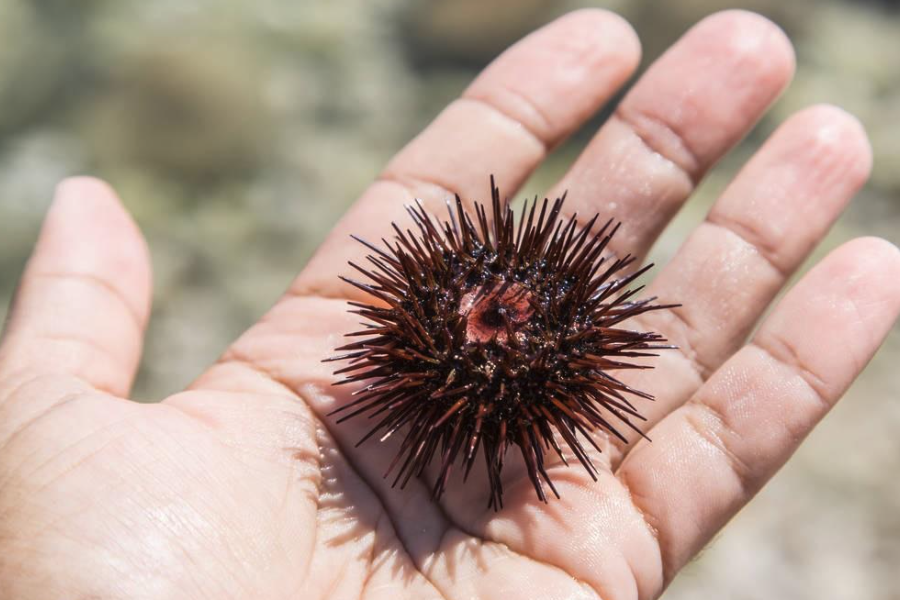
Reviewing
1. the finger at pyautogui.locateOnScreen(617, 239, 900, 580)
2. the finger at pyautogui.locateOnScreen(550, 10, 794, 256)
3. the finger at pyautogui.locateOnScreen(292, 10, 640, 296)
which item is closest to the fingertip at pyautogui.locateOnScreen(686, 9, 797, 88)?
the finger at pyautogui.locateOnScreen(550, 10, 794, 256)

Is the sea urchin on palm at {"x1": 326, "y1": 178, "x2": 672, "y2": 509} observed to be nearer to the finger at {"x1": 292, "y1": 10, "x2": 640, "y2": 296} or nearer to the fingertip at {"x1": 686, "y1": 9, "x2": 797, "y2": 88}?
the finger at {"x1": 292, "y1": 10, "x2": 640, "y2": 296}

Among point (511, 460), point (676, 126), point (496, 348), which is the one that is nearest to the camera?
point (496, 348)

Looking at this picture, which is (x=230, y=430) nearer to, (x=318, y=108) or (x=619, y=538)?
(x=619, y=538)

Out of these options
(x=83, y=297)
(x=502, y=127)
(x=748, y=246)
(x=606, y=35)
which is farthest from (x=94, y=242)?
(x=748, y=246)

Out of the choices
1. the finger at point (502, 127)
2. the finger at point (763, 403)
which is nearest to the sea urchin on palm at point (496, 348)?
the finger at point (763, 403)

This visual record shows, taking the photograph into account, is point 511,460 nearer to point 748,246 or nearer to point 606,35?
point 748,246

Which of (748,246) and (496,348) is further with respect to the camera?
(748,246)

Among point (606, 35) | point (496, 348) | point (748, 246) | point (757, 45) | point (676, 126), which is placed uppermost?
point (757, 45)

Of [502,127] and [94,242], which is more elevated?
[502,127]
